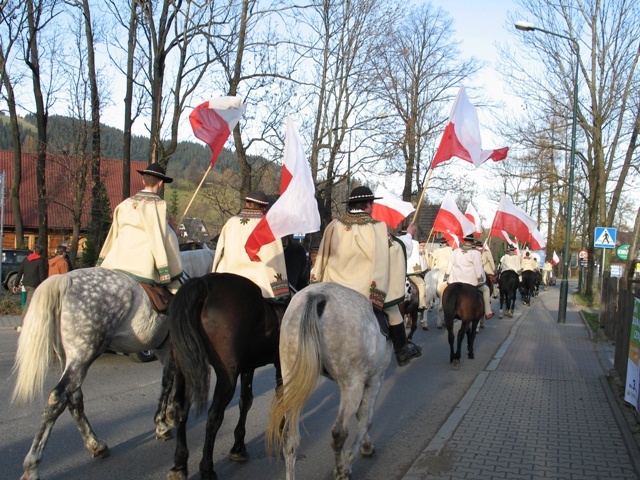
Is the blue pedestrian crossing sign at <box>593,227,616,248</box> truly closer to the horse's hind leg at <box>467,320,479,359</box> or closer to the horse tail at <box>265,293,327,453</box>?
the horse's hind leg at <box>467,320,479,359</box>

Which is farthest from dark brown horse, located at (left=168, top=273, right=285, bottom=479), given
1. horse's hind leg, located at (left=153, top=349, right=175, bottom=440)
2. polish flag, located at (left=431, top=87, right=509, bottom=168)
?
polish flag, located at (left=431, top=87, right=509, bottom=168)

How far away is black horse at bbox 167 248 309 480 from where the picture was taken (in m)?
5.03

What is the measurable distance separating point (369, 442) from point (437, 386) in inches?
152

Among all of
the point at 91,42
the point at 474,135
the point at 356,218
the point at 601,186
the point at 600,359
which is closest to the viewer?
the point at 356,218

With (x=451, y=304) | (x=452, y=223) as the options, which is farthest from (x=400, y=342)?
(x=452, y=223)

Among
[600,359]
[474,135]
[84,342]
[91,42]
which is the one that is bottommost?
[600,359]

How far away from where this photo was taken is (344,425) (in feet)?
16.7

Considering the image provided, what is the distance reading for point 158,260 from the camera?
6.14 meters

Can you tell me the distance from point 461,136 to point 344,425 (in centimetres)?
469

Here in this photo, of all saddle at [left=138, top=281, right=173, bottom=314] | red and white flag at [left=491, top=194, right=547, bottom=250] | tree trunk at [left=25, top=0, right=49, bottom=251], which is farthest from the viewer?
tree trunk at [left=25, top=0, right=49, bottom=251]

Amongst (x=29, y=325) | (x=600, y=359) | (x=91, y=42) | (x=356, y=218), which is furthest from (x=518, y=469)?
→ (x=91, y=42)

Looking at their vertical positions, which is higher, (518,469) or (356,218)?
(356,218)

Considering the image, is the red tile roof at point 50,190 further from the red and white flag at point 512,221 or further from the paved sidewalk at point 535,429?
the paved sidewalk at point 535,429

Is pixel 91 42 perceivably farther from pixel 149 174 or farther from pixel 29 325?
pixel 29 325
